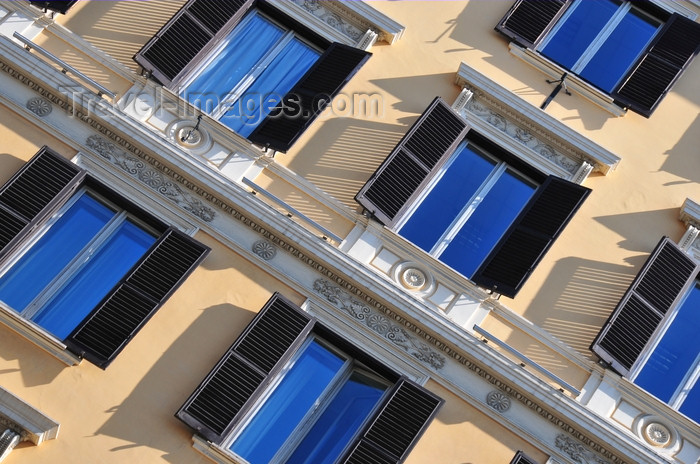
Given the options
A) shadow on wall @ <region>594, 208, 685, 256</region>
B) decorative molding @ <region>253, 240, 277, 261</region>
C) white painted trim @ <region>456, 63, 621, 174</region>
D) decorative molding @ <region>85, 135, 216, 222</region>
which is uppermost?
white painted trim @ <region>456, 63, 621, 174</region>

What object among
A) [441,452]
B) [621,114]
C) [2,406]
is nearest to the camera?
[2,406]

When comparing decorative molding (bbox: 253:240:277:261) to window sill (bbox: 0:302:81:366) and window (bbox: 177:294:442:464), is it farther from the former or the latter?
window sill (bbox: 0:302:81:366)

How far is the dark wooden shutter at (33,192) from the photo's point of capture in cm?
1435

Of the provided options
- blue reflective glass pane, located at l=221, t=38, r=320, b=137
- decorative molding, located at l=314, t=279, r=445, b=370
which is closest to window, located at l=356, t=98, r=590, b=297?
decorative molding, located at l=314, t=279, r=445, b=370

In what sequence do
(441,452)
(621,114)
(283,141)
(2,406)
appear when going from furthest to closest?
(621,114) → (283,141) → (441,452) → (2,406)

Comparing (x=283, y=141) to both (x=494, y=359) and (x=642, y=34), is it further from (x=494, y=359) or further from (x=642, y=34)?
(x=642, y=34)

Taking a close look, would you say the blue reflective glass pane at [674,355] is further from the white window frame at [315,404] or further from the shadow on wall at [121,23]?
the shadow on wall at [121,23]

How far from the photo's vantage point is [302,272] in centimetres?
1492

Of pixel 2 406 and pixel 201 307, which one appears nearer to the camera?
pixel 2 406

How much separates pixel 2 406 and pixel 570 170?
8.22 m

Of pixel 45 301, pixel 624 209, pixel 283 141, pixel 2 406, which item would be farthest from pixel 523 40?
pixel 2 406

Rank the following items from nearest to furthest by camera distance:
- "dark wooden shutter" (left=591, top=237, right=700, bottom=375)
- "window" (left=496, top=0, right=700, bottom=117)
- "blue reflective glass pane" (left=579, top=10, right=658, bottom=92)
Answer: "dark wooden shutter" (left=591, top=237, right=700, bottom=375), "window" (left=496, top=0, right=700, bottom=117), "blue reflective glass pane" (left=579, top=10, right=658, bottom=92)

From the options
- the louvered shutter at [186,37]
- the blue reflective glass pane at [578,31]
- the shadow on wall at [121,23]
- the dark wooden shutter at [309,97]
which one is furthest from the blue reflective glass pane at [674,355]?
the shadow on wall at [121,23]

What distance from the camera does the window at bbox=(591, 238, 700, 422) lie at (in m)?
14.9
